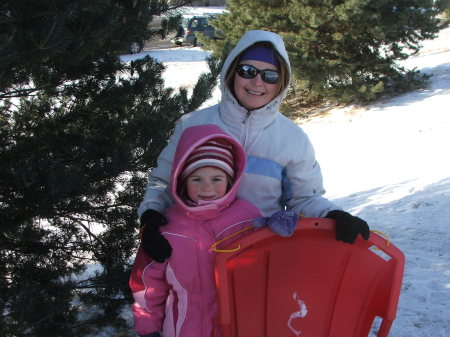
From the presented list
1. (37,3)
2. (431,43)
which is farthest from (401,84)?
(37,3)

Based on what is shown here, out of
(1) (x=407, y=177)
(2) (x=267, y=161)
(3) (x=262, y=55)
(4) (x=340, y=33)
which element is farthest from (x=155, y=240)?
(4) (x=340, y=33)

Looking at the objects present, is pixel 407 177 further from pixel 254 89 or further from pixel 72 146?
pixel 72 146

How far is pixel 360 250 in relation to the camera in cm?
183

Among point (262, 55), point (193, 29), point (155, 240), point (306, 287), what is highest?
point (262, 55)

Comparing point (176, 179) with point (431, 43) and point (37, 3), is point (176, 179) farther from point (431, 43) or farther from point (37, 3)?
point (431, 43)

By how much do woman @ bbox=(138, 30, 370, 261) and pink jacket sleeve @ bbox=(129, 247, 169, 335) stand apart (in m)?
0.29

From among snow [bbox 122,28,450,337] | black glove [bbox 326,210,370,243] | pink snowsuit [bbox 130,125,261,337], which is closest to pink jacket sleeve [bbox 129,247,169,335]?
pink snowsuit [bbox 130,125,261,337]

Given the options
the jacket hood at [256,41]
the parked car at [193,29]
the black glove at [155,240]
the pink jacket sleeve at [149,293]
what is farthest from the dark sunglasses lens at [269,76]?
the parked car at [193,29]

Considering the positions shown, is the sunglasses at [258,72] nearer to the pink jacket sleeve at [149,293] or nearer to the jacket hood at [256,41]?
the jacket hood at [256,41]

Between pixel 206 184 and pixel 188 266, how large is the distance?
34cm

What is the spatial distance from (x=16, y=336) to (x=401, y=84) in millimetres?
9809

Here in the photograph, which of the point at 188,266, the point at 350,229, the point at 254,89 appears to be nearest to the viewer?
the point at 350,229

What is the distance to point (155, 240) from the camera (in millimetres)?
1775

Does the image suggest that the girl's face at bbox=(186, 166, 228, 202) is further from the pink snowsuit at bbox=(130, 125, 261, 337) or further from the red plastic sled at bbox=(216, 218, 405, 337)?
the red plastic sled at bbox=(216, 218, 405, 337)
